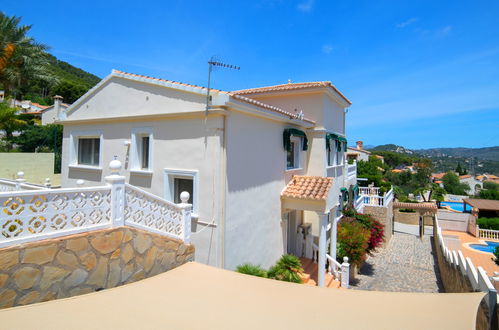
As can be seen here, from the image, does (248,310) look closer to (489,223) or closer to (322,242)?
→ (322,242)

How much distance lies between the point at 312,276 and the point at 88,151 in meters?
14.9

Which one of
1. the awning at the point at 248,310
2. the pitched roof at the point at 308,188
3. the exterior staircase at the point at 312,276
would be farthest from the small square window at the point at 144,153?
the exterior staircase at the point at 312,276

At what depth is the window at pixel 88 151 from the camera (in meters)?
15.6

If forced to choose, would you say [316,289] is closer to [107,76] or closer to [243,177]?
[243,177]

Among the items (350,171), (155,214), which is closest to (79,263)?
(155,214)

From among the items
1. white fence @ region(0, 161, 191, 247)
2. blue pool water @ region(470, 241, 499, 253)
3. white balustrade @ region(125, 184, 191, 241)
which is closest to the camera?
white fence @ region(0, 161, 191, 247)

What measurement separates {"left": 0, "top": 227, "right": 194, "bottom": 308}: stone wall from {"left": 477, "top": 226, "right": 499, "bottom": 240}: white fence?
53.3 m

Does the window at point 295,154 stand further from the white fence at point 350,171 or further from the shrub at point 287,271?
the white fence at point 350,171

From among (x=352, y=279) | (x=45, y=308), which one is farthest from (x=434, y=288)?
(x=45, y=308)

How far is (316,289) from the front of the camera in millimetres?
6133

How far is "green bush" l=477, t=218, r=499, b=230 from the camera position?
4481cm

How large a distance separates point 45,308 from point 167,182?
6.98m

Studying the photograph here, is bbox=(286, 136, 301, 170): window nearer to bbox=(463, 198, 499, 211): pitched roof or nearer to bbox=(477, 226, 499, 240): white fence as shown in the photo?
bbox=(477, 226, 499, 240): white fence

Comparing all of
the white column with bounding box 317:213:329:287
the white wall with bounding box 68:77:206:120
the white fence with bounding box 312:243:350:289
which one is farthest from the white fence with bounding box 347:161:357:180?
the white wall with bounding box 68:77:206:120
